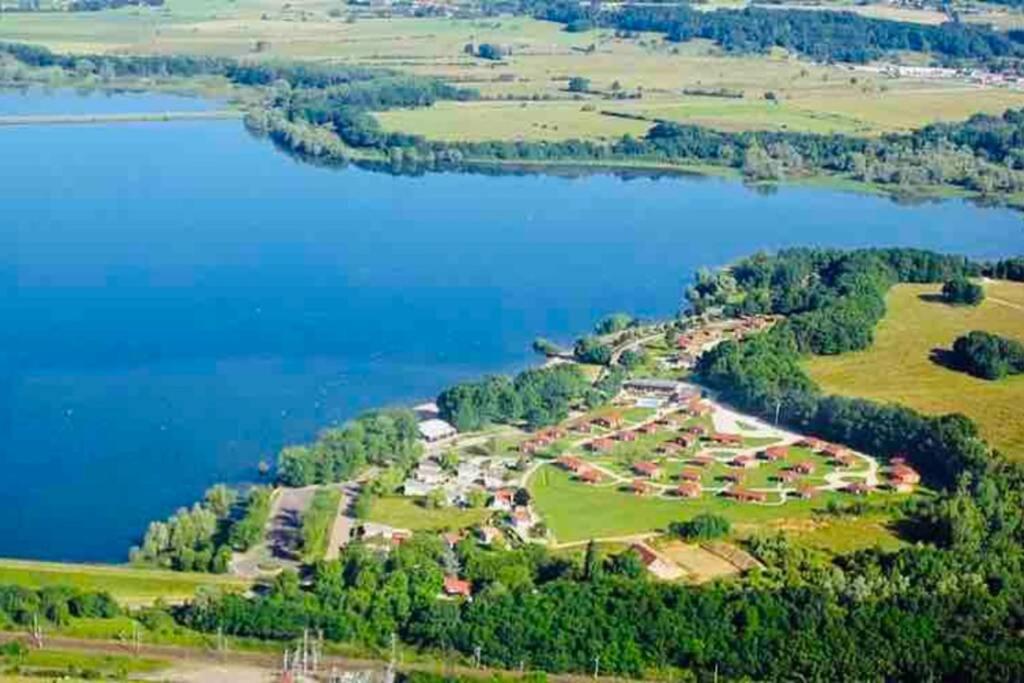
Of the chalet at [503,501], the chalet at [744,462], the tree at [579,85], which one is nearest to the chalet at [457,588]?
the chalet at [503,501]

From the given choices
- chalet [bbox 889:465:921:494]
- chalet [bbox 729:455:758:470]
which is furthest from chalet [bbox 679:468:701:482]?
chalet [bbox 889:465:921:494]

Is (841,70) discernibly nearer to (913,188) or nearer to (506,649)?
(913,188)

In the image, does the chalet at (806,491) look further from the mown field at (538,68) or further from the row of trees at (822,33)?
the row of trees at (822,33)

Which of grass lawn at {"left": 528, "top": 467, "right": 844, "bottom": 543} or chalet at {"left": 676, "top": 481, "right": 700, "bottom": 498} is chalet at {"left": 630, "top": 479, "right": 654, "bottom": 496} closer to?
grass lawn at {"left": 528, "top": 467, "right": 844, "bottom": 543}

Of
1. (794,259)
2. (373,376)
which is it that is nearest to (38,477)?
(373,376)

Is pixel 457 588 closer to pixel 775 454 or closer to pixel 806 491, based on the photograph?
pixel 806 491

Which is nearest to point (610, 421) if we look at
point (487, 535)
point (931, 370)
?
point (487, 535)
